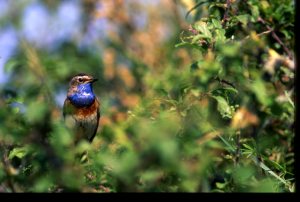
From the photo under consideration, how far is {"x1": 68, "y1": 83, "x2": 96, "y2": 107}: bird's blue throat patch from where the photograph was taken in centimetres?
607

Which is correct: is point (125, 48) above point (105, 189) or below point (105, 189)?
below

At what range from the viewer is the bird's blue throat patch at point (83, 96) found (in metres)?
6.07

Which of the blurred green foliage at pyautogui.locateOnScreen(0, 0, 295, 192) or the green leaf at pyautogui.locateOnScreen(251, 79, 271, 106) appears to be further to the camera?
the green leaf at pyautogui.locateOnScreen(251, 79, 271, 106)

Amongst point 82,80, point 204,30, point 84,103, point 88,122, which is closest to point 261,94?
point 204,30

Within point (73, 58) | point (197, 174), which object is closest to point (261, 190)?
point (197, 174)

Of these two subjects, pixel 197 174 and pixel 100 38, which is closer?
pixel 197 174

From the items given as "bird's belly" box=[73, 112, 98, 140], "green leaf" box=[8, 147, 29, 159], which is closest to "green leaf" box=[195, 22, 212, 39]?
"green leaf" box=[8, 147, 29, 159]

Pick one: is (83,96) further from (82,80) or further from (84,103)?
(82,80)

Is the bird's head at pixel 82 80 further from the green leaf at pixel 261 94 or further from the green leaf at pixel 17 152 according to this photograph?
the green leaf at pixel 261 94

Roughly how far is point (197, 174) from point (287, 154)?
2761mm

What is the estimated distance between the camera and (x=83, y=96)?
616cm

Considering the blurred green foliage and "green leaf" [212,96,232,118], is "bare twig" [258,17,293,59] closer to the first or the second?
the blurred green foliage

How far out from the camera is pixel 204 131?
7.18 feet
